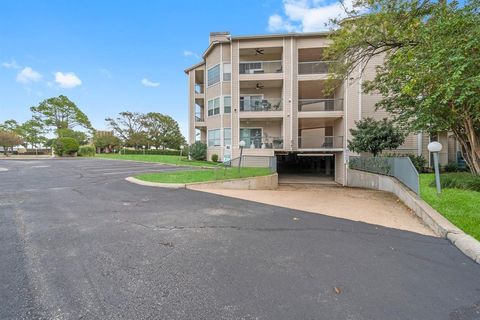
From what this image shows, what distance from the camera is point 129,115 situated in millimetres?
50875

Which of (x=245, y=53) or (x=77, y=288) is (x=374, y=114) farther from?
(x=77, y=288)

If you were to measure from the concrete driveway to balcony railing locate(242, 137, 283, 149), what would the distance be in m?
13.6

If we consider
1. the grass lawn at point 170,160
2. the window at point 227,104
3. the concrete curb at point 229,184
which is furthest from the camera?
the grass lawn at point 170,160

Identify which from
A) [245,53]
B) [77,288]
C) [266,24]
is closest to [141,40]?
[245,53]

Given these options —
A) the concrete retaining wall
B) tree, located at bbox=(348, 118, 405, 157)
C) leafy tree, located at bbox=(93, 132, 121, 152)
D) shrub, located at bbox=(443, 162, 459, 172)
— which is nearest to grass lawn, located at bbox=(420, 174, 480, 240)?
the concrete retaining wall

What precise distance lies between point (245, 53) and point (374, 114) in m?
11.7

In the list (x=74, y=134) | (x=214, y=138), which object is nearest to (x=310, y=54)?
(x=214, y=138)

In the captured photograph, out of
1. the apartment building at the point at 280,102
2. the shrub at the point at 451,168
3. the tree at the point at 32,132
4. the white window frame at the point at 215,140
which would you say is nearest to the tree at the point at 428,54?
the shrub at the point at 451,168

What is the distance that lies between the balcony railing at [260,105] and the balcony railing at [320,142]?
3.47 meters

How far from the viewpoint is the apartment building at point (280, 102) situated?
17172 millimetres

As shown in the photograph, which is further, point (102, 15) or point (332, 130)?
point (332, 130)

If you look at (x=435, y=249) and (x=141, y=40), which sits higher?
(x=141, y=40)

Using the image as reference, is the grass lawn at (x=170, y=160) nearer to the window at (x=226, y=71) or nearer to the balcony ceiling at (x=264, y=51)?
the window at (x=226, y=71)

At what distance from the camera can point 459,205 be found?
219 inches
